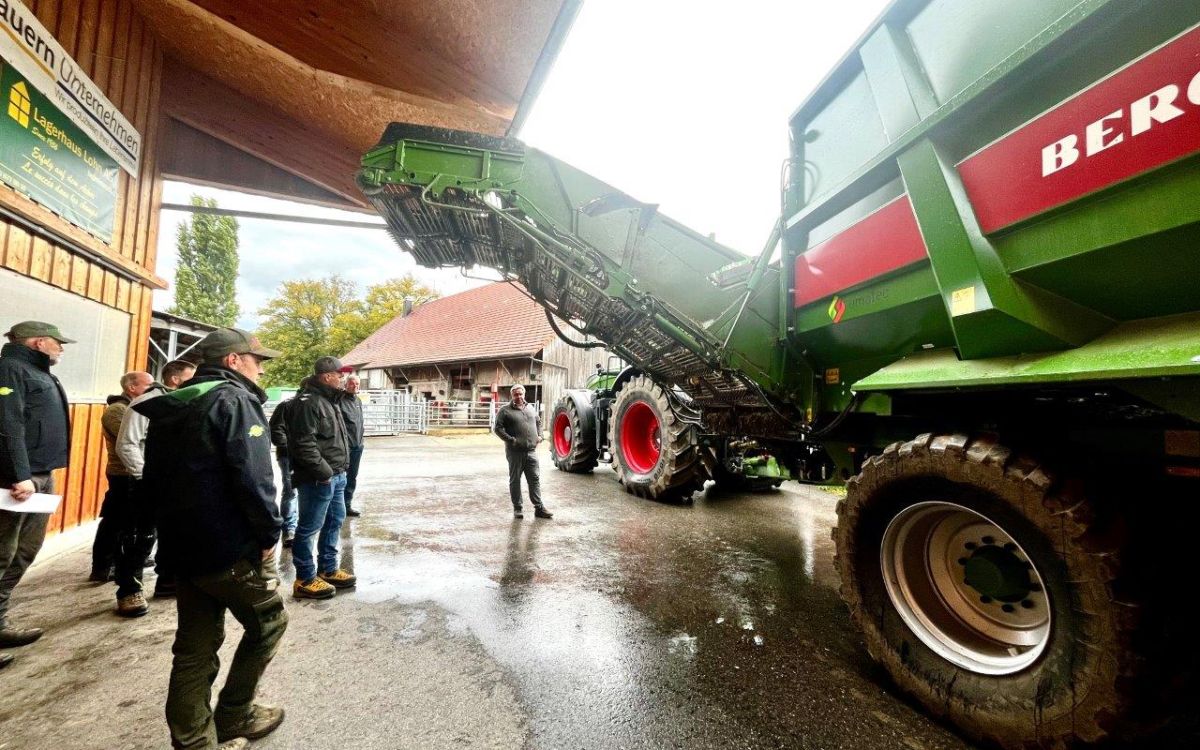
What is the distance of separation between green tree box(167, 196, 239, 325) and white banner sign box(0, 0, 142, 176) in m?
35.4

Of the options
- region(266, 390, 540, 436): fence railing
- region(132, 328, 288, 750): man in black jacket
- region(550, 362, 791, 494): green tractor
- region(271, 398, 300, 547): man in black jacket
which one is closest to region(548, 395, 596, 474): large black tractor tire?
region(550, 362, 791, 494): green tractor

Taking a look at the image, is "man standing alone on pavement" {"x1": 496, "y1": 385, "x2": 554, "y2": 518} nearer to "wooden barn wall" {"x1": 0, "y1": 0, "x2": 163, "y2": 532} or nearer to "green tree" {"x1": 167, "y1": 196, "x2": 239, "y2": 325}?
"wooden barn wall" {"x1": 0, "y1": 0, "x2": 163, "y2": 532}

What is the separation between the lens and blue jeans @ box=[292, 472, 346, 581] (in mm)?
2934

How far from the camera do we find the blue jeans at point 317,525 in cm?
293

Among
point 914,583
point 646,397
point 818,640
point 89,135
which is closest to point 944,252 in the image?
point 914,583

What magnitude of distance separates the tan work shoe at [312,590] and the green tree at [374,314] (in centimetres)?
3373

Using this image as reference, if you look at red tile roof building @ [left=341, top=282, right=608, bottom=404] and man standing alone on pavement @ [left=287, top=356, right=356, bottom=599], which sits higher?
red tile roof building @ [left=341, top=282, right=608, bottom=404]

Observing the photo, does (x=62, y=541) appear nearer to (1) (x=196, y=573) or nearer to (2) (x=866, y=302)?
(1) (x=196, y=573)

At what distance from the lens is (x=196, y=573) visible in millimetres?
1577

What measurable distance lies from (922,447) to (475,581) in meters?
2.79

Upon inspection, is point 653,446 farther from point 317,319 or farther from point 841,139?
point 317,319

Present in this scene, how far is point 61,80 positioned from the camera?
3361 millimetres

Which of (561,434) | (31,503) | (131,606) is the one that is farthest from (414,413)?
(31,503)

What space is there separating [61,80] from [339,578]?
4.14 metres
